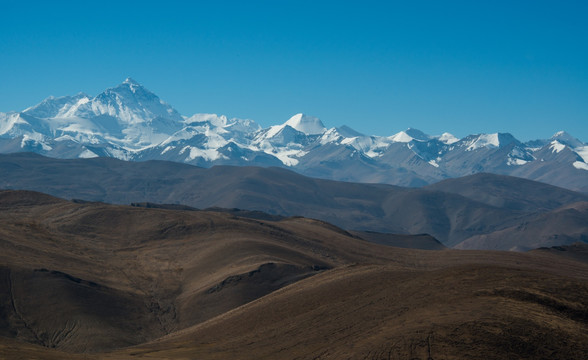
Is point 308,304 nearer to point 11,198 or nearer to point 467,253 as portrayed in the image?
point 467,253

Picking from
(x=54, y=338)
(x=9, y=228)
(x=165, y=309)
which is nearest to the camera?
(x=54, y=338)

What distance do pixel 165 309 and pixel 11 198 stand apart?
3790 inches

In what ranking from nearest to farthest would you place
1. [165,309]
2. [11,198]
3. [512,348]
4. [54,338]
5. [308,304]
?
[512,348]
[308,304]
[54,338]
[165,309]
[11,198]

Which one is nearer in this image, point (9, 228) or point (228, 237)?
point (9, 228)

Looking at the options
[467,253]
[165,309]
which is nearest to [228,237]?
[165,309]

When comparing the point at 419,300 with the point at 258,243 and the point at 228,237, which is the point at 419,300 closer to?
the point at 258,243

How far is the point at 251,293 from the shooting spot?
108 m

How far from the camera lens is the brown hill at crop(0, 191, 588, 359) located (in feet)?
167

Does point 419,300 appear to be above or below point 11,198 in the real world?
below

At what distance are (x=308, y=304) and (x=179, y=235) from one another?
8714 centimetres

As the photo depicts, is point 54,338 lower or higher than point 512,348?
lower

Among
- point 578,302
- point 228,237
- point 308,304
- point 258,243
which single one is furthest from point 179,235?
point 578,302

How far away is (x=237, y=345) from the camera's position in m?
62.6

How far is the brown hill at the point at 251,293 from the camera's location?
167 feet
